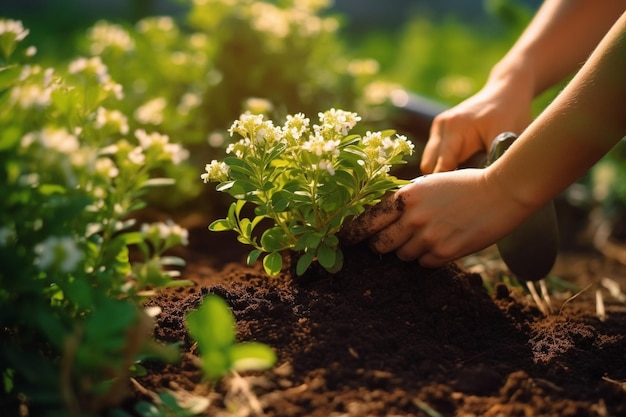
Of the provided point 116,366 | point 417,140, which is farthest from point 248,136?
point 417,140

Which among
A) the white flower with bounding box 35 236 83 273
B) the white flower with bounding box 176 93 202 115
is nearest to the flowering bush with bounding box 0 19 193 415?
the white flower with bounding box 35 236 83 273

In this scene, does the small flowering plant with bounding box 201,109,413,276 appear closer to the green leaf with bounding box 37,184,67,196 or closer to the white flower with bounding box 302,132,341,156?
the white flower with bounding box 302,132,341,156

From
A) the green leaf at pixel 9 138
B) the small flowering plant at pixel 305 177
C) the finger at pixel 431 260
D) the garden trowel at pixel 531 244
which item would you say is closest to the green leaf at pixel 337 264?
the small flowering plant at pixel 305 177

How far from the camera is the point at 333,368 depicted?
129 cm

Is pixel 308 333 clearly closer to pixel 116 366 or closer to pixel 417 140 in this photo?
pixel 116 366

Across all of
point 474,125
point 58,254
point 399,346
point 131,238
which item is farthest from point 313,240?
point 474,125

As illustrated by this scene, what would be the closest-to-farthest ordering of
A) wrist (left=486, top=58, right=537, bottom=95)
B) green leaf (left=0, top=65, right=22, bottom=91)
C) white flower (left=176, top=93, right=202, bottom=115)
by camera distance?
green leaf (left=0, top=65, right=22, bottom=91) < wrist (left=486, top=58, right=537, bottom=95) < white flower (left=176, top=93, right=202, bottom=115)

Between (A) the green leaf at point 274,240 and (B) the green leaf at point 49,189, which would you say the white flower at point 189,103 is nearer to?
(A) the green leaf at point 274,240

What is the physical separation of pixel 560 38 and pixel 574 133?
83 centimetres

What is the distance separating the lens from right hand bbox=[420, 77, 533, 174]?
6.26 ft

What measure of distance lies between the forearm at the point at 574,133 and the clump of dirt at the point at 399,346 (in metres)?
0.31

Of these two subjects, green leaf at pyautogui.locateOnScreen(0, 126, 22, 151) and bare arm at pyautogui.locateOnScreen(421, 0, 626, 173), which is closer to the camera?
green leaf at pyautogui.locateOnScreen(0, 126, 22, 151)

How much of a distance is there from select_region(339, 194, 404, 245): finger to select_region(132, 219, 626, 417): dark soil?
58 mm

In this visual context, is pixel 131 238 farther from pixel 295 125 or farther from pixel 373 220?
pixel 373 220
